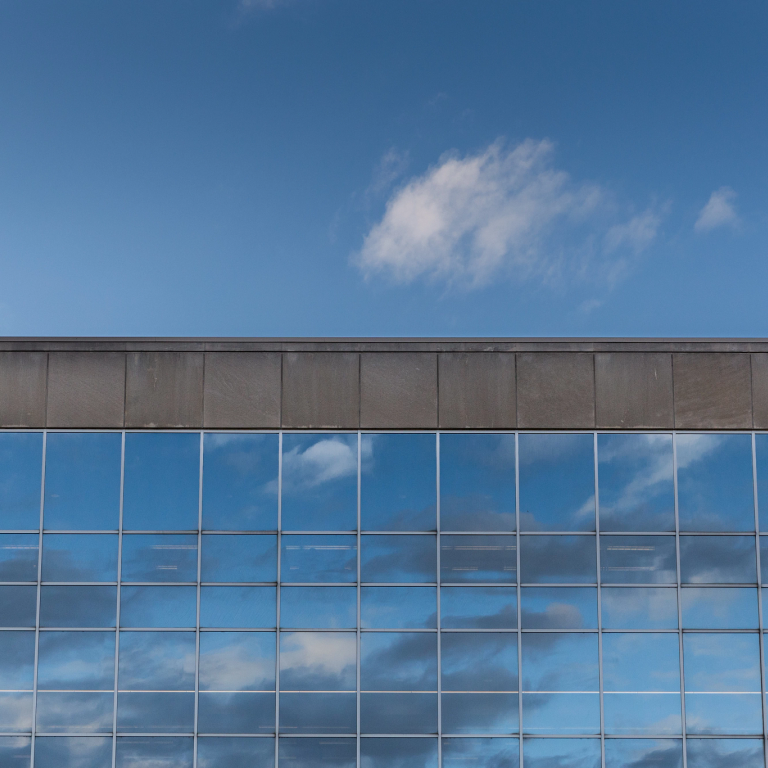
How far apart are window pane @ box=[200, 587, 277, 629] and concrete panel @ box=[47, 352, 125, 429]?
4.60 m

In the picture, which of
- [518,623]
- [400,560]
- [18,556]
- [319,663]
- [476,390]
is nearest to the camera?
[319,663]

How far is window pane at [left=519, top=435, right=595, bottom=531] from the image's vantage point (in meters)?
15.5

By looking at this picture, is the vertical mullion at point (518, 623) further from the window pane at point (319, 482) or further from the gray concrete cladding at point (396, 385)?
the window pane at point (319, 482)

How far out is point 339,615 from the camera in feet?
50.3

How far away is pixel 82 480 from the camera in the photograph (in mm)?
15695

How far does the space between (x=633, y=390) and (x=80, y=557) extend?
43.9 ft

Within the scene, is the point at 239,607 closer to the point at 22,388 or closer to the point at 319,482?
the point at 319,482

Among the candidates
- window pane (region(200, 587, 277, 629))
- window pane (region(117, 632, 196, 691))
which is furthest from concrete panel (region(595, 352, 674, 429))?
window pane (region(117, 632, 196, 691))

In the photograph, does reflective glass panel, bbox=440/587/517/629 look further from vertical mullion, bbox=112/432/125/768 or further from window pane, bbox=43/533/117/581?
window pane, bbox=43/533/117/581

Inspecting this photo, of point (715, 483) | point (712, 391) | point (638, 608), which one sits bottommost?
point (638, 608)

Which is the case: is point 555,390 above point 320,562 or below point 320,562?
above

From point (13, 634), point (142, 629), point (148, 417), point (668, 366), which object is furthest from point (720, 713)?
point (13, 634)

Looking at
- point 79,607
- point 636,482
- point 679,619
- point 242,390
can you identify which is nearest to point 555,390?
point 636,482

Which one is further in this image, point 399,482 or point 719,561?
point 399,482
